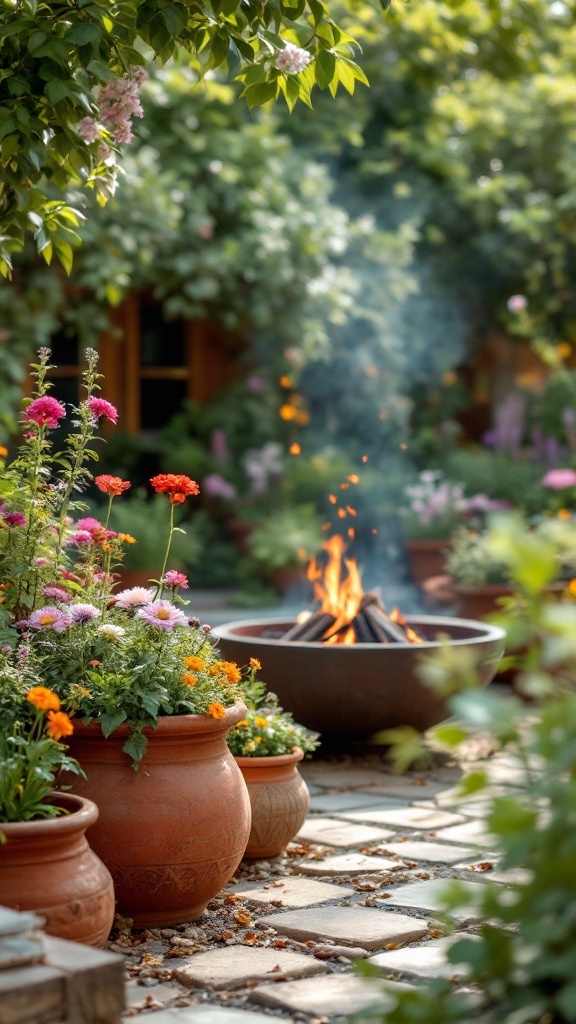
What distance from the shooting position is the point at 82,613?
147 inches

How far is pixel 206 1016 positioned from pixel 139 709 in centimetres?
94

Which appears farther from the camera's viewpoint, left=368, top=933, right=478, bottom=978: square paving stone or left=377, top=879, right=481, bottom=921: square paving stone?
left=377, top=879, right=481, bottom=921: square paving stone

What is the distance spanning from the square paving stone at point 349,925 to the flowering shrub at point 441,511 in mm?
6217

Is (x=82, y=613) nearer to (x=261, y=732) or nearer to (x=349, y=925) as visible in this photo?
(x=261, y=732)

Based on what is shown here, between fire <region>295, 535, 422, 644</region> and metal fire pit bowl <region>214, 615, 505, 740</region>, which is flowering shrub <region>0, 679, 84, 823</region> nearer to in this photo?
metal fire pit bowl <region>214, 615, 505, 740</region>

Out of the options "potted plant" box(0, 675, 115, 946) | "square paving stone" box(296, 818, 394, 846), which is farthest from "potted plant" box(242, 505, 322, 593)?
"potted plant" box(0, 675, 115, 946)

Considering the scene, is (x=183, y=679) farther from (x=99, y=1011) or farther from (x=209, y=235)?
(x=209, y=235)

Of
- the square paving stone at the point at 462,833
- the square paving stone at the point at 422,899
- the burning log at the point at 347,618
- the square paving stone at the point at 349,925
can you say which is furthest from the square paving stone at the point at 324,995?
the burning log at the point at 347,618

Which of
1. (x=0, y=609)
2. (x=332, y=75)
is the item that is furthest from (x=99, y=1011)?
(x=332, y=75)

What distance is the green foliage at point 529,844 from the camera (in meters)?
A: 2.00

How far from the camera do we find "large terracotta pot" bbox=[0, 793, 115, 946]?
296 centimetres

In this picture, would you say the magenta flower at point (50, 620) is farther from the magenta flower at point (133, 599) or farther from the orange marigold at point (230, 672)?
the orange marigold at point (230, 672)

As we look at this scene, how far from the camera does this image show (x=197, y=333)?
1240cm

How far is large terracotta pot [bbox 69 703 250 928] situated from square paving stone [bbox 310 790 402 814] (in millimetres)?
1546
